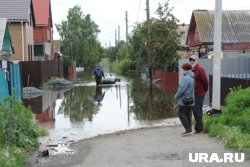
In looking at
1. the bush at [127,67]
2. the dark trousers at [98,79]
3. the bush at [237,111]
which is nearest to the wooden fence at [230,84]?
the bush at [237,111]

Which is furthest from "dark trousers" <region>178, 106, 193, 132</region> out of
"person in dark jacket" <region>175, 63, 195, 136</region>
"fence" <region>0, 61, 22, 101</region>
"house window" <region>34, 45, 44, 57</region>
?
"house window" <region>34, 45, 44, 57</region>

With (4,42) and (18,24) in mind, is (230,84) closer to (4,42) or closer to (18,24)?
(4,42)

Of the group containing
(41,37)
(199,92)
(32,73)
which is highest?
(41,37)

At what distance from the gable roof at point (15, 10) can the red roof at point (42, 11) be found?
10485 millimetres

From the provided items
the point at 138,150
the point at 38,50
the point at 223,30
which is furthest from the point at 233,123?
the point at 38,50

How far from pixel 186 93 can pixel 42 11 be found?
41.0 metres

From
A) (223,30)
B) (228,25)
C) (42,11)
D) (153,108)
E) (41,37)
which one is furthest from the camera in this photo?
(42,11)

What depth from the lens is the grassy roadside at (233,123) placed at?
8.67 m

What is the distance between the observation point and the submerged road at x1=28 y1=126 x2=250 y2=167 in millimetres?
7770

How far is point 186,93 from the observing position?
34.0 feet

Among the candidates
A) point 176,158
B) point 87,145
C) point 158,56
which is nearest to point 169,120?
point 87,145

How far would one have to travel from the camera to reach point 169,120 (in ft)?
46.1

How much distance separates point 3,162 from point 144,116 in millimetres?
8762

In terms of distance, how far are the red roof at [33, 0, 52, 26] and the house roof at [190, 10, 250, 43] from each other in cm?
1495
